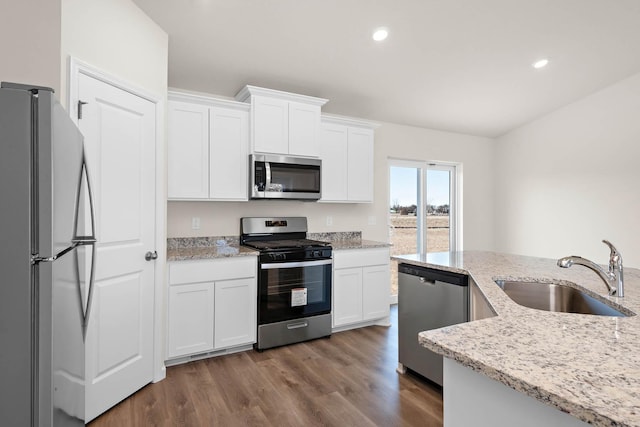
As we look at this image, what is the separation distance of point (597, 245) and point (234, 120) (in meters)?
4.38

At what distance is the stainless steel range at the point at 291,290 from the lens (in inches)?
120

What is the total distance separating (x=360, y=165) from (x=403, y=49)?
1294 mm

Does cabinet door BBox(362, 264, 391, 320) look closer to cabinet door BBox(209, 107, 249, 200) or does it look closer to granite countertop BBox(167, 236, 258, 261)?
granite countertop BBox(167, 236, 258, 261)

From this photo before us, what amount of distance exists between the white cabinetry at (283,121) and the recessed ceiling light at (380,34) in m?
0.83

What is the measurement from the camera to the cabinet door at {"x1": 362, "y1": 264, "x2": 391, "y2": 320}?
366cm

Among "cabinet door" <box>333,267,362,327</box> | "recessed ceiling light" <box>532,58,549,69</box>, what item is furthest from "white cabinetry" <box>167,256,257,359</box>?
"recessed ceiling light" <box>532,58,549,69</box>

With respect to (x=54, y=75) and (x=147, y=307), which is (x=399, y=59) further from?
(x=147, y=307)

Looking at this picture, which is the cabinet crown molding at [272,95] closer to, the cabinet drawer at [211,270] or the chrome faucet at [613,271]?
the cabinet drawer at [211,270]

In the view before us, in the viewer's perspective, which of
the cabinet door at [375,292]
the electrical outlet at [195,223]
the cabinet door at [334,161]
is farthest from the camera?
the cabinet door at [334,161]

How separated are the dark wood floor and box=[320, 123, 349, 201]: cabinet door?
5.30 ft

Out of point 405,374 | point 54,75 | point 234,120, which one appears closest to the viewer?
point 54,75

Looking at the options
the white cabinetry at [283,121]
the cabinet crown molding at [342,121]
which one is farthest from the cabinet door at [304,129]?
the cabinet crown molding at [342,121]

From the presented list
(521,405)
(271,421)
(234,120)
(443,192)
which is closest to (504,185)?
(443,192)

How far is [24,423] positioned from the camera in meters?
0.88
